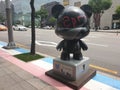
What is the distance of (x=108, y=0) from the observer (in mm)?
34000

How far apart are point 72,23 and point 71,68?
3.41 feet

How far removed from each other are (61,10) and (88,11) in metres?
0.67

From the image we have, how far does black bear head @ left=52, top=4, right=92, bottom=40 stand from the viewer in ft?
10.4

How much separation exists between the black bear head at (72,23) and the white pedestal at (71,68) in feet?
2.03

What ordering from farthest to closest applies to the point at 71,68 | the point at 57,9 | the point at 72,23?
the point at 57,9
the point at 71,68
the point at 72,23

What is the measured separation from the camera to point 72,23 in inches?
124

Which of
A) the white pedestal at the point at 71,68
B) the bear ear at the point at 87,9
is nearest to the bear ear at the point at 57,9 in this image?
the bear ear at the point at 87,9

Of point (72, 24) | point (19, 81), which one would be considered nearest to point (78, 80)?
point (72, 24)

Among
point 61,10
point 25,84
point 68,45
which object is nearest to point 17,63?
point 25,84

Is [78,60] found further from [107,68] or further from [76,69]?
[107,68]

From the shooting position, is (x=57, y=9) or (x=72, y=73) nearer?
(x=72, y=73)

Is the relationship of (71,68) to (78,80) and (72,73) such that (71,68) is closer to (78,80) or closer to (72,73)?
(72,73)

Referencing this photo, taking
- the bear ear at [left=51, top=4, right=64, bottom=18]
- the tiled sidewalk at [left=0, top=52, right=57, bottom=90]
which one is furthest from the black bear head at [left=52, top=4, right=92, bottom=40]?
the tiled sidewalk at [left=0, top=52, right=57, bottom=90]

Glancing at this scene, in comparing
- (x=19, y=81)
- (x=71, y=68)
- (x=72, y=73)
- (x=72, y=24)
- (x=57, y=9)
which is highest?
(x=57, y=9)
